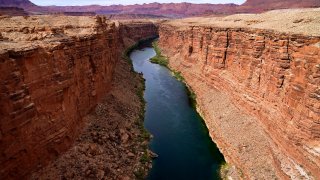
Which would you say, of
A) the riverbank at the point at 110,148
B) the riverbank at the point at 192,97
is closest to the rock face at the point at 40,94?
the riverbank at the point at 110,148

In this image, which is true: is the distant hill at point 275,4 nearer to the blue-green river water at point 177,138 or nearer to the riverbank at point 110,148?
the blue-green river water at point 177,138

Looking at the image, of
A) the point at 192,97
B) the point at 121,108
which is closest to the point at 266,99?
the point at 121,108

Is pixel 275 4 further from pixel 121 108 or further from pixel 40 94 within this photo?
pixel 40 94

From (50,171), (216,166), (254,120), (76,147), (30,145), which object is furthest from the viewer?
(254,120)

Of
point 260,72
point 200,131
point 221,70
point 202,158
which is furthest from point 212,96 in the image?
point 202,158

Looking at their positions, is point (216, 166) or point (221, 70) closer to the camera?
point (216, 166)

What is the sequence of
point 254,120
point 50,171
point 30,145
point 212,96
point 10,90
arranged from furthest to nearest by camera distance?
point 212,96
point 254,120
point 50,171
point 30,145
point 10,90

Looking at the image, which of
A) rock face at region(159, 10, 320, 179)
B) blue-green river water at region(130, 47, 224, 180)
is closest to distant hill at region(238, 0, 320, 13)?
blue-green river water at region(130, 47, 224, 180)

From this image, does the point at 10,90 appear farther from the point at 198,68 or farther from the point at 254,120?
the point at 198,68
